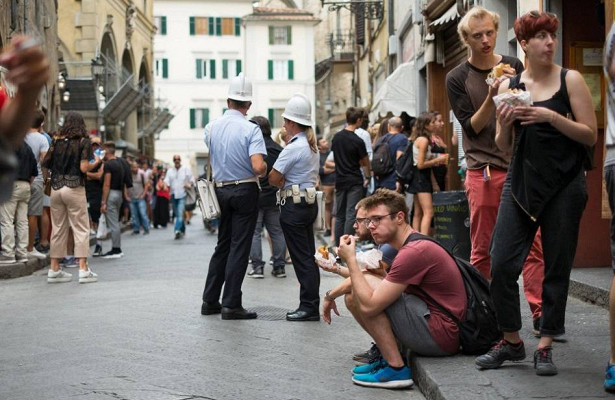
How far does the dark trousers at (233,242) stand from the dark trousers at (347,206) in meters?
4.89

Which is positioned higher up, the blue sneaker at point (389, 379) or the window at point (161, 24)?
the window at point (161, 24)

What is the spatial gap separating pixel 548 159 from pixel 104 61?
35073 mm

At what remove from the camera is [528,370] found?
215 inches

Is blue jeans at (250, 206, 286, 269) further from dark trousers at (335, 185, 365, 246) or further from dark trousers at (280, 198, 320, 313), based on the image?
dark trousers at (280, 198, 320, 313)

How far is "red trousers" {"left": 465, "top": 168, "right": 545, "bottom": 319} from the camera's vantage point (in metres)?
6.50

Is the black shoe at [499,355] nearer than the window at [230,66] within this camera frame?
Yes

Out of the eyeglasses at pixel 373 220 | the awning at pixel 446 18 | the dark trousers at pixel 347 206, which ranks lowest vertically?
the dark trousers at pixel 347 206

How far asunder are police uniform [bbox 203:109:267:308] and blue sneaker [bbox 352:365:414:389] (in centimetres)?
273

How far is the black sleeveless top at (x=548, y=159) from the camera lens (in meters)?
→ 5.27

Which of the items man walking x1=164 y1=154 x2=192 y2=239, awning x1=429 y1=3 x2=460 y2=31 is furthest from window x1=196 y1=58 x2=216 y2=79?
awning x1=429 y1=3 x2=460 y2=31

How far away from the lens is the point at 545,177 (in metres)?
5.28

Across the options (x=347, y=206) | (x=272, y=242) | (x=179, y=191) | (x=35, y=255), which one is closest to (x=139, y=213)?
(x=179, y=191)

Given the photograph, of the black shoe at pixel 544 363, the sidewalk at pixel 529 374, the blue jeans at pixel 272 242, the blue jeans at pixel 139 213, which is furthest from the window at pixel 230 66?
the black shoe at pixel 544 363

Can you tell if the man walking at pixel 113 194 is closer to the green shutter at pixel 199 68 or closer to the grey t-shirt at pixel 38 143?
the grey t-shirt at pixel 38 143
